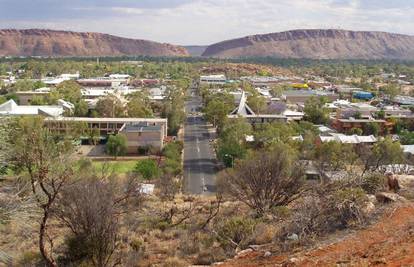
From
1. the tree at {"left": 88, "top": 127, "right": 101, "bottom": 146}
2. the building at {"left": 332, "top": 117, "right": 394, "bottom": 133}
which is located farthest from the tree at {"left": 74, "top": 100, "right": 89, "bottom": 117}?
the building at {"left": 332, "top": 117, "right": 394, "bottom": 133}

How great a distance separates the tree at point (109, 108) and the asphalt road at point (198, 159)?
278 inches

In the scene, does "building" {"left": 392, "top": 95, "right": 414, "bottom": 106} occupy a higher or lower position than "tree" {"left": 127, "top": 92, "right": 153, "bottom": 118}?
higher

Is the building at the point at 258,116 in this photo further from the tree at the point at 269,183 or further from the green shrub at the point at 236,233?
the green shrub at the point at 236,233

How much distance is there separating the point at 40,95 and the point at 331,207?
170 feet

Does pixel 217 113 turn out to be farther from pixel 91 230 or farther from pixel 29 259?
pixel 91 230

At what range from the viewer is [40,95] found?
5803cm

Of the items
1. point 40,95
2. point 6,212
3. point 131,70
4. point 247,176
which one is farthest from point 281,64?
point 6,212

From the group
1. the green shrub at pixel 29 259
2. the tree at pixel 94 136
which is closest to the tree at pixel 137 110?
the tree at pixel 94 136

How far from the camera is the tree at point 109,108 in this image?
50.4 m

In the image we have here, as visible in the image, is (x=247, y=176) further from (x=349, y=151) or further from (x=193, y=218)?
(x=349, y=151)

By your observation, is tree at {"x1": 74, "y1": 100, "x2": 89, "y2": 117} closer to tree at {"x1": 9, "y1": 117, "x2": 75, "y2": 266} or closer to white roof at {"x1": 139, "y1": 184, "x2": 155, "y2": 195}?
white roof at {"x1": 139, "y1": 184, "x2": 155, "y2": 195}

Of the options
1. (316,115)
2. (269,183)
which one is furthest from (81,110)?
(269,183)

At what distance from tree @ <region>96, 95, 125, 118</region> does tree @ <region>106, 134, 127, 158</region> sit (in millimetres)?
14148

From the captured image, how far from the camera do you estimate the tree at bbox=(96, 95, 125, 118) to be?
165 ft
